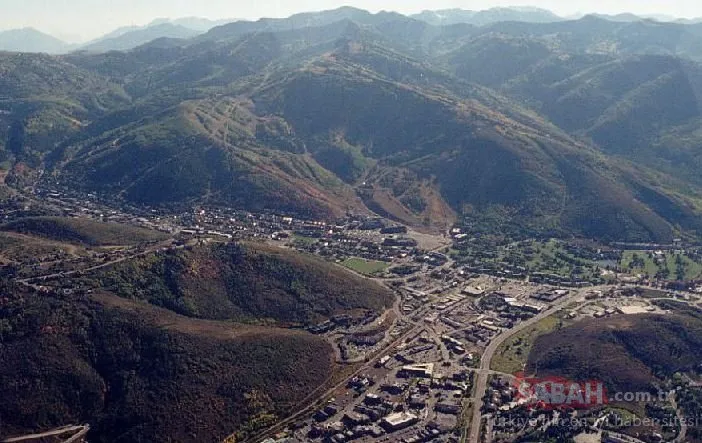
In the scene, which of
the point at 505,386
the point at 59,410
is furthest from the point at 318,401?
the point at 59,410

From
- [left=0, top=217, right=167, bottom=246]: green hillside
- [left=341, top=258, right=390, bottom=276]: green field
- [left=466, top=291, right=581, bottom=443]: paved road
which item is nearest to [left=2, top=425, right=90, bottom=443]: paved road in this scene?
[left=466, top=291, right=581, bottom=443]: paved road

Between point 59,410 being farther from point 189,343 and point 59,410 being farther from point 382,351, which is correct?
point 382,351

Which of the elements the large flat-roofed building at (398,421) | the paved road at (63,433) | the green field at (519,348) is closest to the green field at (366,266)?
the green field at (519,348)

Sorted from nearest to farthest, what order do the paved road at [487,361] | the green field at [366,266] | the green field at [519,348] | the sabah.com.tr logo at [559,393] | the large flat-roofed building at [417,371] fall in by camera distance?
the paved road at [487,361]
the sabah.com.tr logo at [559,393]
the large flat-roofed building at [417,371]
the green field at [519,348]
the green field at [366,266]

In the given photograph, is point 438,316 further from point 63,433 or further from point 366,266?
point 63,433

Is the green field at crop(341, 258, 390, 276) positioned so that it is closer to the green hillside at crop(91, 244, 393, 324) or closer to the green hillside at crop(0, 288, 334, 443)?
the green hillside at crop(91, 244, 393, 324)

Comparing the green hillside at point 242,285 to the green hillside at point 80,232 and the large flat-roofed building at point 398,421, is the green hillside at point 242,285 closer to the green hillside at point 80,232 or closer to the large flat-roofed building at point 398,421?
the green hillside at point 80,232
